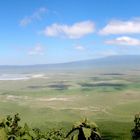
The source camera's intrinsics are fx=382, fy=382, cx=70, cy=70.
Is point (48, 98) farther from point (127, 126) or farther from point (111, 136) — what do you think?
point (111, 136)

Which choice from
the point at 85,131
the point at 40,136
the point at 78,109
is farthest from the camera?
the point at 78,109

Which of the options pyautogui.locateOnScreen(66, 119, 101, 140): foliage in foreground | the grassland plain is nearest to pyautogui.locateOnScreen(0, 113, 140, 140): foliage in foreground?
pyautogui.locateOnScreen(66, 119, 101, 140): foliage in foreground

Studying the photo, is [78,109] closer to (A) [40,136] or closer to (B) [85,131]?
(A) [40,136]

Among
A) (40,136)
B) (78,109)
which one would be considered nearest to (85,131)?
(40,136)

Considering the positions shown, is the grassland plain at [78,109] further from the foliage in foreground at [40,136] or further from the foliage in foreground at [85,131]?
the foliage in foreground at [85,131]

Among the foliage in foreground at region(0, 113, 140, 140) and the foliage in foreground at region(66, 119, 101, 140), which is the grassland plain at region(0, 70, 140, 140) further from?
the foliage in foreground at region(66, 119, 101, 140)

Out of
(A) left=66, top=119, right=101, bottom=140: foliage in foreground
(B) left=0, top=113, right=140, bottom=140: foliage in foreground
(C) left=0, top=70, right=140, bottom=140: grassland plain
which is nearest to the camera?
(A) left=66, top=119, right=101, bottom=140: foliage in foreground

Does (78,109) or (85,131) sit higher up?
(85,131)

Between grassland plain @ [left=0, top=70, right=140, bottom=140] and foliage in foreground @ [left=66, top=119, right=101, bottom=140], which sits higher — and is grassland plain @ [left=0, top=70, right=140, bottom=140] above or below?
below

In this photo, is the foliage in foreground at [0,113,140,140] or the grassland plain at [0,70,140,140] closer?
the foliage in foreground at [0,113,140,140]

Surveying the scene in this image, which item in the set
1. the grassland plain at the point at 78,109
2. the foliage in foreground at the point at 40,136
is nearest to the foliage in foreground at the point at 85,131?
the foliage in foreground at the point at 40,136

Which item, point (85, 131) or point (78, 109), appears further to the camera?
point (78, 109)
